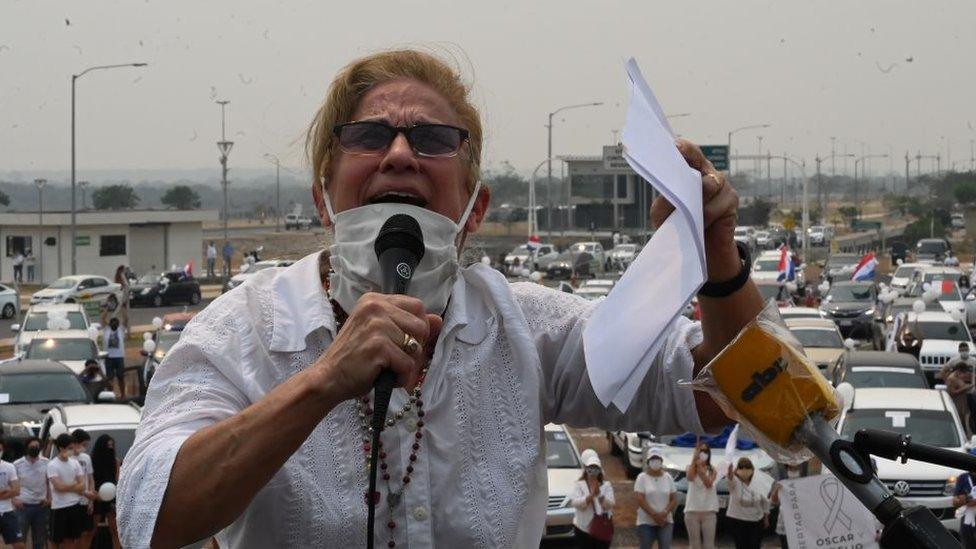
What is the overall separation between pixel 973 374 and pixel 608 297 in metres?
18.8

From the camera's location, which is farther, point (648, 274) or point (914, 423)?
point (914, 423)

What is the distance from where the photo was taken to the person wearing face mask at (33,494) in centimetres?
1367

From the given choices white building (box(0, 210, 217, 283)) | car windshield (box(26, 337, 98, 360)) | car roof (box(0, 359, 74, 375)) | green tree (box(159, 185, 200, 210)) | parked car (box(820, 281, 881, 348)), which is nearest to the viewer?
car roof (box(0, 359, 74, 375))

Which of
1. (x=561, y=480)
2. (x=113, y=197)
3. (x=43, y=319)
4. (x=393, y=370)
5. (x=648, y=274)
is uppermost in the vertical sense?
(x=113, y=197)

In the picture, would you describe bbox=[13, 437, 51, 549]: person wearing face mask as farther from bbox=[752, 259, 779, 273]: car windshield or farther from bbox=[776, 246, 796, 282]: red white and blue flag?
bbox=[752, 259, 779, 273]: car windshield

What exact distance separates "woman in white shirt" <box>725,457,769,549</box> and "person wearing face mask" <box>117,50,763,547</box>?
1129cm

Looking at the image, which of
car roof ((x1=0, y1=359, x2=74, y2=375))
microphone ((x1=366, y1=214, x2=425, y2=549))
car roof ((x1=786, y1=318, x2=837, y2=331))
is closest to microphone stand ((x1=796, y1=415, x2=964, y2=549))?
microphone ((x1=366, y1=214, x2=425, y2=549))

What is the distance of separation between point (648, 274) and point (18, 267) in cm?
5890

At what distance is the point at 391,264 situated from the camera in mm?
2428

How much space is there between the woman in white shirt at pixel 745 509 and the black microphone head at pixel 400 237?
1174 centimetres

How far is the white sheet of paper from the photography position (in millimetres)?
2277

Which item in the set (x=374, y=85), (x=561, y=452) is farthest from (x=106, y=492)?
(x=374, y=85)

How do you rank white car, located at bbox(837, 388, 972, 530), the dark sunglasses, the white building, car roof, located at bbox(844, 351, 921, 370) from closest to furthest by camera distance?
the dark sunglasses → white car, located at bbox(837, 388, 972, 530) → car roof, located at bbox(844, 351, 921, 370) → the white building

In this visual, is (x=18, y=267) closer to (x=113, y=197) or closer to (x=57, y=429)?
(x=57, y=429)
